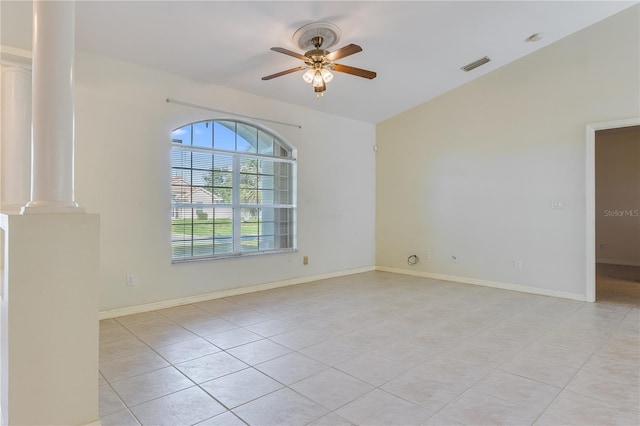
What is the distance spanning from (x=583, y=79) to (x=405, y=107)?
2407 mm

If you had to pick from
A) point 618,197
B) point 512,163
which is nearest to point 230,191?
point 512,163

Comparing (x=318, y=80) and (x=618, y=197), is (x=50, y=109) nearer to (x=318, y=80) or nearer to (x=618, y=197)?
(x=318, y=80)

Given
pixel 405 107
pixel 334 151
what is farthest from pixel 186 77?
pixel 405 107

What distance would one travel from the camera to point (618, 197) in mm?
7141

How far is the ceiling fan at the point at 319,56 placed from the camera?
10.4ft

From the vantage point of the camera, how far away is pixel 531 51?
15.1 feet

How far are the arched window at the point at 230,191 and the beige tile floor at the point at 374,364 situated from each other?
33.5 inches

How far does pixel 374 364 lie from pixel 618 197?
24.8 feet

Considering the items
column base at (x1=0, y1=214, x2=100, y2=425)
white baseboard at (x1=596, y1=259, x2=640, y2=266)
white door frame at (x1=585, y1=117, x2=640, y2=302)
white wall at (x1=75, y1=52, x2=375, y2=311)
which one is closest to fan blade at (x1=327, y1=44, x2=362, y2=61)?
white wall at (x1=75, y1=52, x2=375, y2=311)

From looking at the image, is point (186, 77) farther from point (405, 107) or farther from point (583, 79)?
point (583, 79)

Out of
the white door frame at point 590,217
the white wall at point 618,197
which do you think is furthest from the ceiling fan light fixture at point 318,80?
the white wall at point 618,197

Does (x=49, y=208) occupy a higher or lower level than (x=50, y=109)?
lower

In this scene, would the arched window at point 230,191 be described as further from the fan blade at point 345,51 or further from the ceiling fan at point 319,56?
the fan blade at point 345,51

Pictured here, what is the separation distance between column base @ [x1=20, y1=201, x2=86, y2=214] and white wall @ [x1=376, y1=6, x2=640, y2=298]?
501 cm
